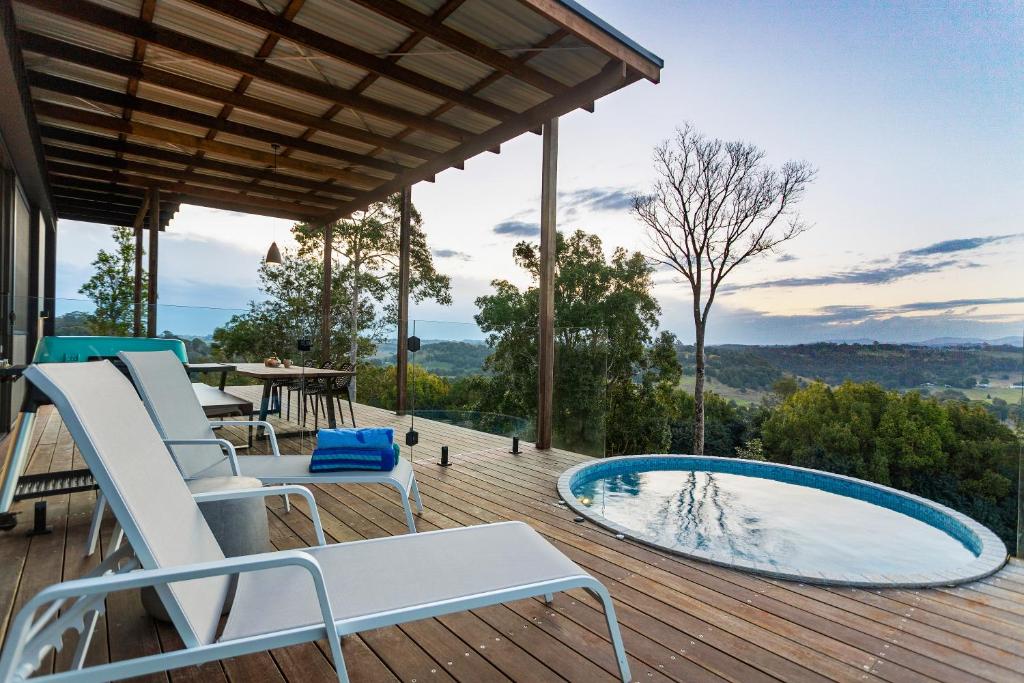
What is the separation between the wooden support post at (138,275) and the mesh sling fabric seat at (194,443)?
257cm

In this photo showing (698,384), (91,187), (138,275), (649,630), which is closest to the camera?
(649,630)

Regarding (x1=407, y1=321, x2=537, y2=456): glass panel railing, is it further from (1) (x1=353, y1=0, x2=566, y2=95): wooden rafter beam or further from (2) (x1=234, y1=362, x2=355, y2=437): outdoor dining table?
(1) (x1=353, y1=0, x2=566, y2=95): wooden rafter beam

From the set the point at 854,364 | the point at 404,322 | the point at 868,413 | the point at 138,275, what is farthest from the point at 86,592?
the point at 868,413

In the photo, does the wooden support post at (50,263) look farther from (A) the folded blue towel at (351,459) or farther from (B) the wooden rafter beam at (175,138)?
(A) the folded blue towel at (351,459)

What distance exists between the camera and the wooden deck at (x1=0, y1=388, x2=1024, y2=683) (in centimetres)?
162

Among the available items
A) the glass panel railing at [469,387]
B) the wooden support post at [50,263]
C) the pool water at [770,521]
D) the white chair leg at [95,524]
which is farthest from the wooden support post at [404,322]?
the wooden support post at [50,263]

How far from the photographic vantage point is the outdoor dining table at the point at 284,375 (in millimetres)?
4770

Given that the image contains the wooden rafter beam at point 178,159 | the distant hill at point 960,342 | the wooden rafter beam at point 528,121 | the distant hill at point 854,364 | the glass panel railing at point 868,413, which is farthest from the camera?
the glass panel railing at point 868,413

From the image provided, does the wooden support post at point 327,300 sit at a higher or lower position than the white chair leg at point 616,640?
higher

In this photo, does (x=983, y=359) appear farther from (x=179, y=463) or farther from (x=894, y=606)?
(x=179, y=463)

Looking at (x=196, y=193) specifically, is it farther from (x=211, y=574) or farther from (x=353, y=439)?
(x=211, y=574)

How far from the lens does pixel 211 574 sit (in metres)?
1.03

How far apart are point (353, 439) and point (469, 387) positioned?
232cm

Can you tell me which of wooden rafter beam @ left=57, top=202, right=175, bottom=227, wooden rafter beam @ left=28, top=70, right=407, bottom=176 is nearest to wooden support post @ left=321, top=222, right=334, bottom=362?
wooden rafter beam @ left=28, top=70, right=407, bottom=176
